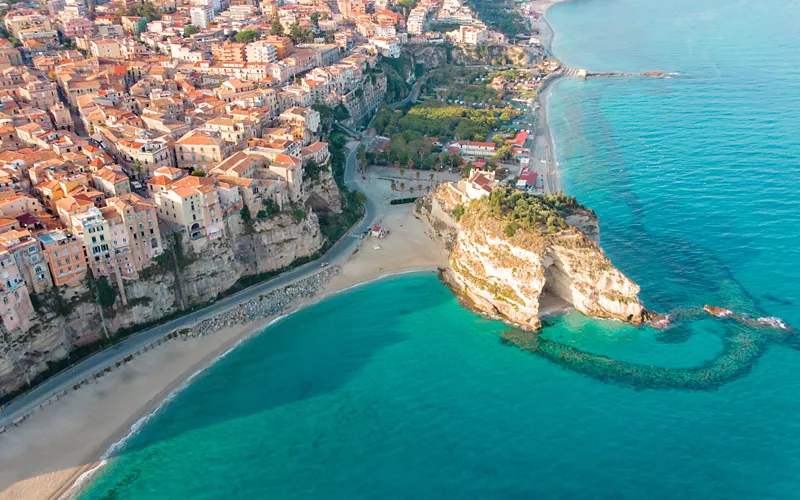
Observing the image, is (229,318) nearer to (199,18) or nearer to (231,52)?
(231,52)

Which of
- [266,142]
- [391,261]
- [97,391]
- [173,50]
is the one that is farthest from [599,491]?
[173,50]

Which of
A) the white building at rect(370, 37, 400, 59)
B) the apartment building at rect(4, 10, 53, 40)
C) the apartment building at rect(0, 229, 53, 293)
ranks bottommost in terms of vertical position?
the apartment building at rect(0, 229, 53, 293)

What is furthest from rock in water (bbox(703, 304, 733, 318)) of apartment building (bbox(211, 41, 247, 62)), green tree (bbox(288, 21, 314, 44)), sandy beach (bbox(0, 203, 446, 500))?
green tree (bbox(288, 21, 314, 44))

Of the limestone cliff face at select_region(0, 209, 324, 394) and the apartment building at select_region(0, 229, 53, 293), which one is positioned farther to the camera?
the limestone cliff face at select_region(0, 209, 324, 394)

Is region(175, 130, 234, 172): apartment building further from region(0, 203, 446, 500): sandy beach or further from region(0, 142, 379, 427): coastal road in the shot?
region(0, 203, 446, 500): sandy beach

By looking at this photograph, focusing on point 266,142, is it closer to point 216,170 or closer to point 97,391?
point 216,170

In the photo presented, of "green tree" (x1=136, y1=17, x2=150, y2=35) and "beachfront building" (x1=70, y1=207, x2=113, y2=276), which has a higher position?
"green tree" (x1=136, y1=17, x2=150, y2=35)

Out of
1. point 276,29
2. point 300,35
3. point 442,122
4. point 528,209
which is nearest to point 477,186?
point 528,209

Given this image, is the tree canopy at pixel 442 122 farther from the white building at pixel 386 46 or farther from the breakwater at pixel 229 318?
the breakwater at pixel 229 318
